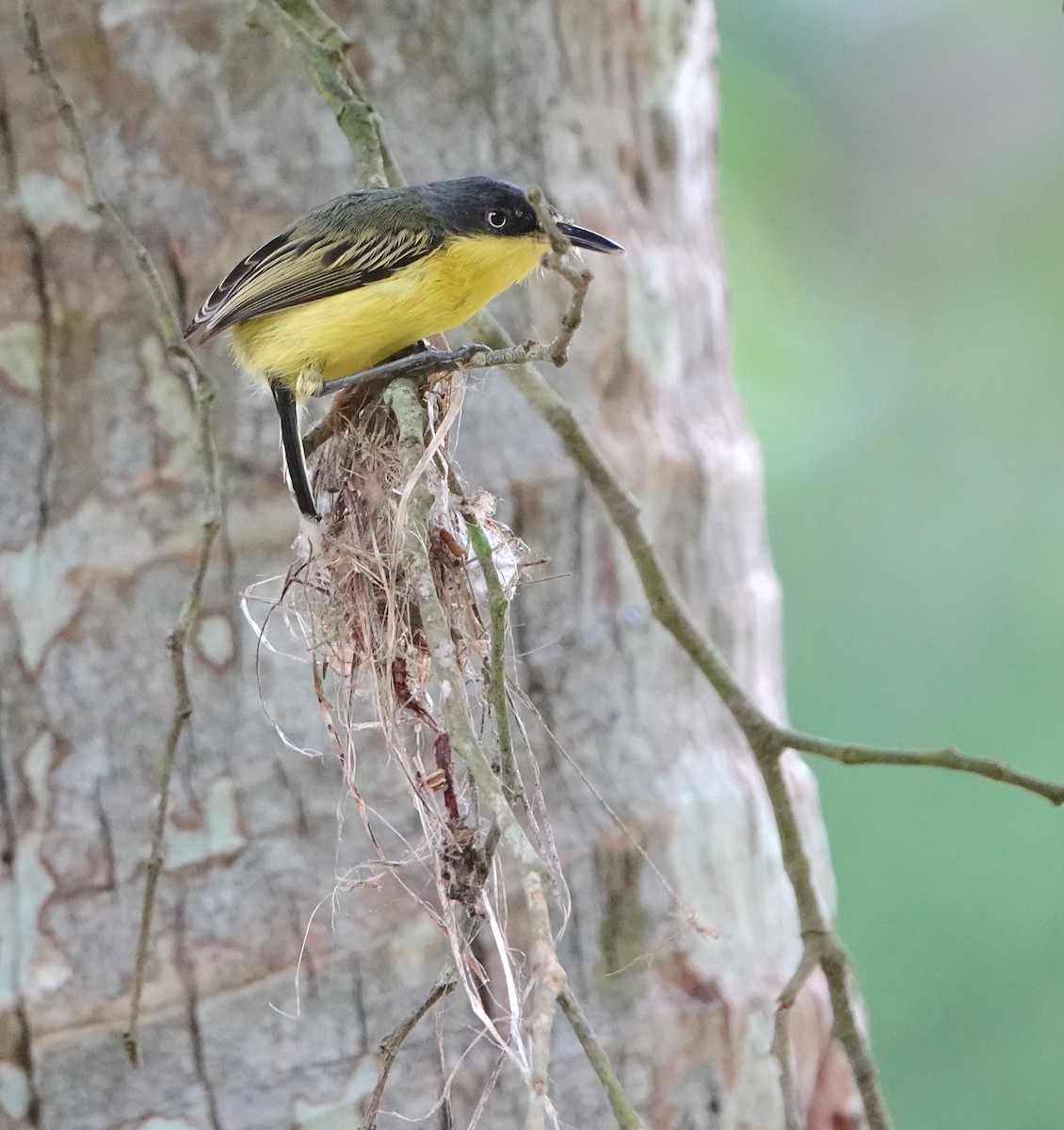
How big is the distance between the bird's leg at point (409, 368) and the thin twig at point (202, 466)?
18cm

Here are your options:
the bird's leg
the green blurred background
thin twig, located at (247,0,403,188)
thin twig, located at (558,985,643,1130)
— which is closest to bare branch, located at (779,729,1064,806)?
thin twig, located at (558,985,643,1130)

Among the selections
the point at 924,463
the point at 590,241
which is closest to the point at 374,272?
the point at 590,241

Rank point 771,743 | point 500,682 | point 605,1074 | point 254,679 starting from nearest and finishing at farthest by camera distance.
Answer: point 605,1074, point 500,682, point 771,743, point 254,679

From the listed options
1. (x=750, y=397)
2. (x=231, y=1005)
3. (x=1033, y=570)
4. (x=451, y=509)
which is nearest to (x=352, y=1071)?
(x=231, y=1005)

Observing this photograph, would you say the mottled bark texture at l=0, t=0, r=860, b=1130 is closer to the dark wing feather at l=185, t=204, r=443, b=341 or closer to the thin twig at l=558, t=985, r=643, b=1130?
the dark wing feather at l=185, t=204, r=443, b=341

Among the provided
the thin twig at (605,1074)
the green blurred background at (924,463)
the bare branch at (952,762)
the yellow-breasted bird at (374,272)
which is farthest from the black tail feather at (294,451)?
the green blurred background at (924,463)

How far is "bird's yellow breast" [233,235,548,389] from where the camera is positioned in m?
1.79

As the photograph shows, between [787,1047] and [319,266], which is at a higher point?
[319,266]

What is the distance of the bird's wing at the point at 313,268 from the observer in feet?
5.93

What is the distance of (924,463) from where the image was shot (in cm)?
776

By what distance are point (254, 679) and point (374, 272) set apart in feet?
1.98

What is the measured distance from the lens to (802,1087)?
229 cm

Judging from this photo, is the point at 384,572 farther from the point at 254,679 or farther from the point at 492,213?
the point at 492,213

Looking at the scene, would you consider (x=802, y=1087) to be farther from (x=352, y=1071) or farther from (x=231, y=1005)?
(x=231, y=1005)
